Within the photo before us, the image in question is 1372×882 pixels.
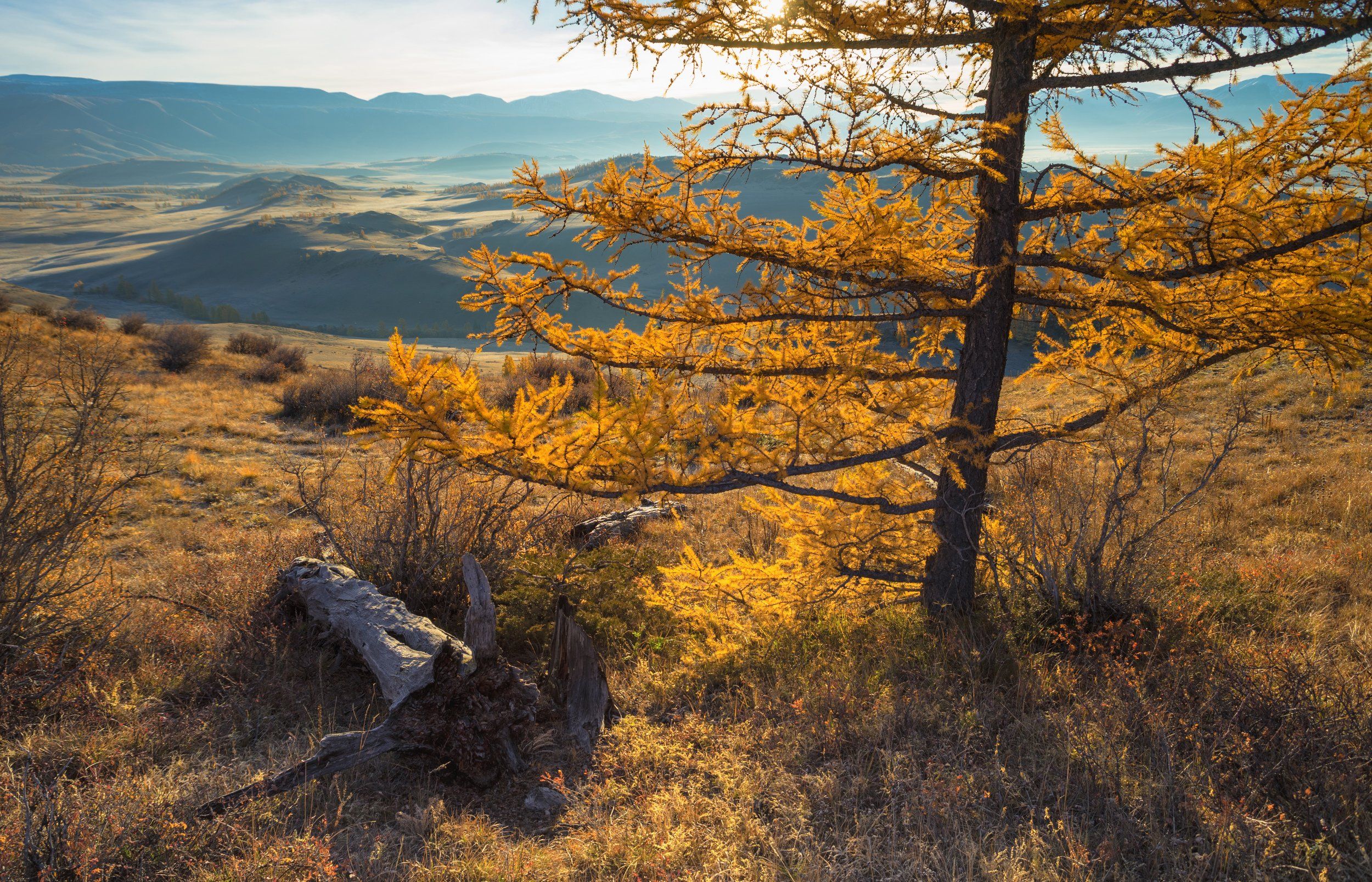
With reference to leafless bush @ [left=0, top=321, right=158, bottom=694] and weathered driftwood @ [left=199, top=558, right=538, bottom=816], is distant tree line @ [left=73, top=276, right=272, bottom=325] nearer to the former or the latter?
leafless bush @ [left=0, top=321, right=158, bottom=694]

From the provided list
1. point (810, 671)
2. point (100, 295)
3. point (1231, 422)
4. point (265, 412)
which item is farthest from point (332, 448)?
point (100, 295)

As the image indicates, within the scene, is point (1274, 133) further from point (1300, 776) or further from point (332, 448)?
point (332, 448)

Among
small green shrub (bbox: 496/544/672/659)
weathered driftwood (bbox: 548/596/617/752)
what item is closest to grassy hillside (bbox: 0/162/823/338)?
small green shrub (bbox: 496/544/672/659)

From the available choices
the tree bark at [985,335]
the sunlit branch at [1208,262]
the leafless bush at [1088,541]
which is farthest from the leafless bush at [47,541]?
the leafless bush at [1088,541]

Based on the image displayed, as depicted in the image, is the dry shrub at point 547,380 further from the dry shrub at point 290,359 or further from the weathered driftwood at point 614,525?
the dry shrub at point 290,359

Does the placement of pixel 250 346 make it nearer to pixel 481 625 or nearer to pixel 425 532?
pixel 425 532

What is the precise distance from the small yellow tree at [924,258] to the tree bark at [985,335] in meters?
0.02

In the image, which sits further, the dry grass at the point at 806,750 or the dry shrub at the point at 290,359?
the dry shrub at the point at 290,359

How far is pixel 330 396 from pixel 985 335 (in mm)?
15386

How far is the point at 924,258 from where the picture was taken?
148 inches

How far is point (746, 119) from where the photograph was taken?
352 centimetres

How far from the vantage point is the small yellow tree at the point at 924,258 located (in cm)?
322

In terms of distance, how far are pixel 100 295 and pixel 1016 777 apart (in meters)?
130

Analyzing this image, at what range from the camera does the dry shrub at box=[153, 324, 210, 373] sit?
68.7 ft
